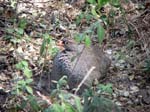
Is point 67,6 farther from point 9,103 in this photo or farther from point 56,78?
point 9,103

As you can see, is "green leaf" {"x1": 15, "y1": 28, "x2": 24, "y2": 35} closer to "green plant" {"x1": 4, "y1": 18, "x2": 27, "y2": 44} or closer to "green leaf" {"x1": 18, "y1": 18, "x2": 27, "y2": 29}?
"green plant" {"x1": 4, "y1": 18, "x2": 27, "y2": 44}

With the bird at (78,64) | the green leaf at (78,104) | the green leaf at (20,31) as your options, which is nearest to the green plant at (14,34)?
the green leaf at (20,31)

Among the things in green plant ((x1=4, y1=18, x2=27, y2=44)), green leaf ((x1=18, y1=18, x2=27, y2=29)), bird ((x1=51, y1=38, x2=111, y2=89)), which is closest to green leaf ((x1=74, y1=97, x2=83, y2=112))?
bird ((x1=51, y1=38, x2=111, y2=89))

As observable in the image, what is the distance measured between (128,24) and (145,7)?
52 cm

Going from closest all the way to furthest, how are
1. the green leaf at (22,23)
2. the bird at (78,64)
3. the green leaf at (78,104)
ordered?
the green leaf at (78,104), the bird at (78,64), the green leaf at (22,23)

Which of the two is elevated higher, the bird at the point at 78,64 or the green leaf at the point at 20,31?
the green leaf at the point at 20,31

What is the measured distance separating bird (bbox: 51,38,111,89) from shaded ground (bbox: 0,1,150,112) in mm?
125

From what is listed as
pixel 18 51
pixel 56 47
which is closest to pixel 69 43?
pixel 56 47

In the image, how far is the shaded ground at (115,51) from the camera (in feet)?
11.8

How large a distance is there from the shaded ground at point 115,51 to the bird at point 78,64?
13cm

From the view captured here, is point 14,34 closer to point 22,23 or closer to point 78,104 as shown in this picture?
point 22,23

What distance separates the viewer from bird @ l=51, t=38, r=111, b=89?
11.6 feet

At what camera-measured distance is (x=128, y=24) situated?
450 cm

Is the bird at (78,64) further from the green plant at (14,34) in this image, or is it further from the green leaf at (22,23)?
the green leaf at (22,23)
